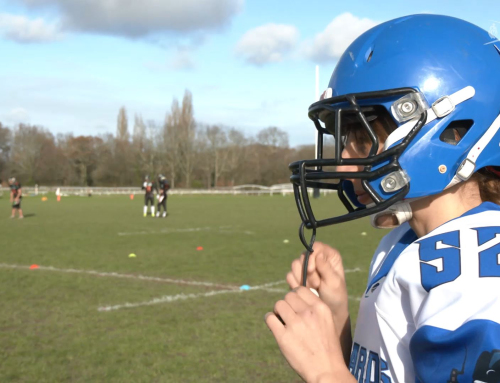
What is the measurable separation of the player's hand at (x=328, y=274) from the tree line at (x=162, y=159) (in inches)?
2807

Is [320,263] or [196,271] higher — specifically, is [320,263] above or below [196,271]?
above

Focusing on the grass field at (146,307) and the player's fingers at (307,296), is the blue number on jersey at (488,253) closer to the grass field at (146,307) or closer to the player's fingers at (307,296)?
the player's fingers at (307,296)

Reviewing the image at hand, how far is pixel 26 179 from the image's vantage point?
73500 mm

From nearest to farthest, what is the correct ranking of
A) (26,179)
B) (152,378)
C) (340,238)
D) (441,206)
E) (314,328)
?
1. (314,328)
2. (441,206)
3. (152,378)
4. (340,238)
5. (26,179)

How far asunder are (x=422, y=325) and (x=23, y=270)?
1062 centimetres

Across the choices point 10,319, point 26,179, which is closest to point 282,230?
point 10,319

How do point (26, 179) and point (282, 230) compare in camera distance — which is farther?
point (26, 179)

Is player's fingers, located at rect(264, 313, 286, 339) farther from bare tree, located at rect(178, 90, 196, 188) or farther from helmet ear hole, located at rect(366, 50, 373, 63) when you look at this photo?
bare tree, located at rect(178, 90, 196, 188)

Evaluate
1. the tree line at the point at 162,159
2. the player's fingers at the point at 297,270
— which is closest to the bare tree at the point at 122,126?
the tree line at the point at 162,159

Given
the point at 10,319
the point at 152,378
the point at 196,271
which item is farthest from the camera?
the point at 196,271

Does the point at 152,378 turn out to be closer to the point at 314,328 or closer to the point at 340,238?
the point at 314,328

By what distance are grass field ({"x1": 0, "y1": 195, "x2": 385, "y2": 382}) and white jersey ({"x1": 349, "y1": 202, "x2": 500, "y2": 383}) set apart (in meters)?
3.67

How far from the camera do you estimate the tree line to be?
248ft

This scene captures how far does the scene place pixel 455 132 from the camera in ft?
6.28
